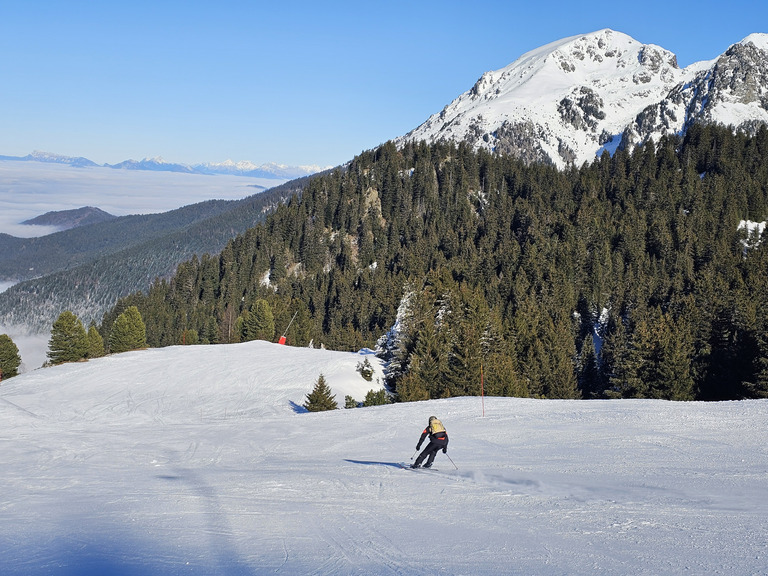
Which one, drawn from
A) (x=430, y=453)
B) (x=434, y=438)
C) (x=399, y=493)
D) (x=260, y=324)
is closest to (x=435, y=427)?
(x=434, y=438)

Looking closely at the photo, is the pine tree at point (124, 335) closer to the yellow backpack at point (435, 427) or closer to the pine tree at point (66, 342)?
the pine tree at point (66, 342)

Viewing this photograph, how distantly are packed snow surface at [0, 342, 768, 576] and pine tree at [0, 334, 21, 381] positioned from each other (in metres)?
35.6

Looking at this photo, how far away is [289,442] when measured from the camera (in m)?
24.1

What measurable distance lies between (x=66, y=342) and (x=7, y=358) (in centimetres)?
846

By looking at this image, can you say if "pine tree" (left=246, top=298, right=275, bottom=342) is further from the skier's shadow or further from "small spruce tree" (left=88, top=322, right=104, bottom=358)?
the skier's shadow

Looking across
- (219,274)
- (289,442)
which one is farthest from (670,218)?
(289,442)

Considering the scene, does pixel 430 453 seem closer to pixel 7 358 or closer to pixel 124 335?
pixel 7 358

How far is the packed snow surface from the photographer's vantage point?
356 inches

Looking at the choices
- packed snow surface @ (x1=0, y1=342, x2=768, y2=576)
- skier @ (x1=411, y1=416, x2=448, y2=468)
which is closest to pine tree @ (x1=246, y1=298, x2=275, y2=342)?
packed snow surface @ (x1=0, y1=342, x2=768, y2=576)

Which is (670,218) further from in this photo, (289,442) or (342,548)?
(342,548)

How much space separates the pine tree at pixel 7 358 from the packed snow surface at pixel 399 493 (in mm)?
35557

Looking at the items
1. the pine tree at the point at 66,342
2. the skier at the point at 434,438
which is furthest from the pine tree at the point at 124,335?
the skier at the point at 434,438

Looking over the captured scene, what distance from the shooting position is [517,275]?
318 ft

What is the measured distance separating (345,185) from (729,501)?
14397 centimetres
